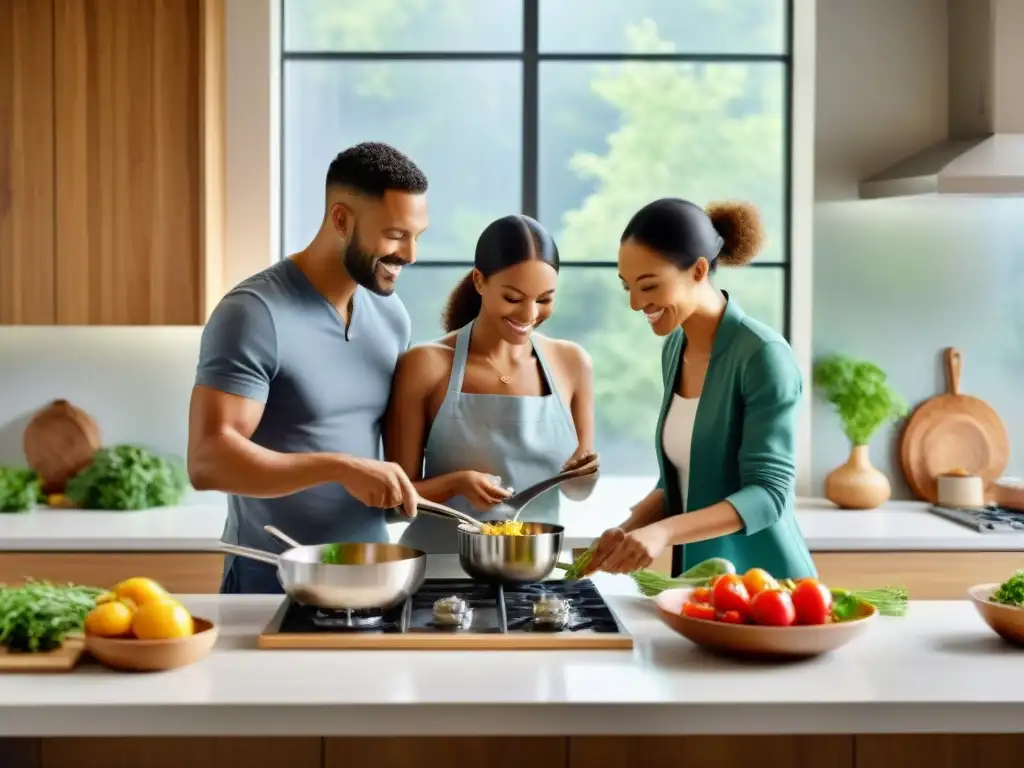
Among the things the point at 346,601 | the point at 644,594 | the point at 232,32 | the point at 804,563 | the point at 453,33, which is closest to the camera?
the point at 346,601

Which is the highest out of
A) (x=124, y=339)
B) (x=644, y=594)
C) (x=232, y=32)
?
(x=232, y=32)

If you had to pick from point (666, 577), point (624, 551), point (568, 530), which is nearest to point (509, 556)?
point (624, 551)

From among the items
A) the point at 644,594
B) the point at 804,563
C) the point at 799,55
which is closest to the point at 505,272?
the point at 644,594

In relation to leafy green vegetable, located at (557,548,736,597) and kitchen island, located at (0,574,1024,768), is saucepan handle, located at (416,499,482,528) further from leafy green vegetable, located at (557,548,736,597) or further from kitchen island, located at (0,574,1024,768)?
kitchen island, located at (0,574,1024,768)

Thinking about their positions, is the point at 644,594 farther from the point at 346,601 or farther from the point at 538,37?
the point at 538,37

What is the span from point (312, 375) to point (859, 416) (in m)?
2.38

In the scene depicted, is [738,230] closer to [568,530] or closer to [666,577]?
[666,577]

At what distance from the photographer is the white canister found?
14.0 ft

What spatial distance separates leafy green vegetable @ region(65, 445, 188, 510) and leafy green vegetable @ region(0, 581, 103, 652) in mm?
2141

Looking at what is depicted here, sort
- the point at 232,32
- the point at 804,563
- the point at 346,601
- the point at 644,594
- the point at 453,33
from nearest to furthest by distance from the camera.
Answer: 1. the point at 346,601
2. the point at 644,594
3. the point at 804,563
4. the point at 232,32
5. the point at 453,33

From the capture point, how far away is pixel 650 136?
184 inches

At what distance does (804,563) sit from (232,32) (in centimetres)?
280

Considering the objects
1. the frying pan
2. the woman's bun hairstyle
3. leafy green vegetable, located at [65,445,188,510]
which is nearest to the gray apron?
the frying pan

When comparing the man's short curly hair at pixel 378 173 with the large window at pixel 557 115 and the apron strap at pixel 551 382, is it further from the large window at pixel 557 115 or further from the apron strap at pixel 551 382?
the large window at pixel 557 115
